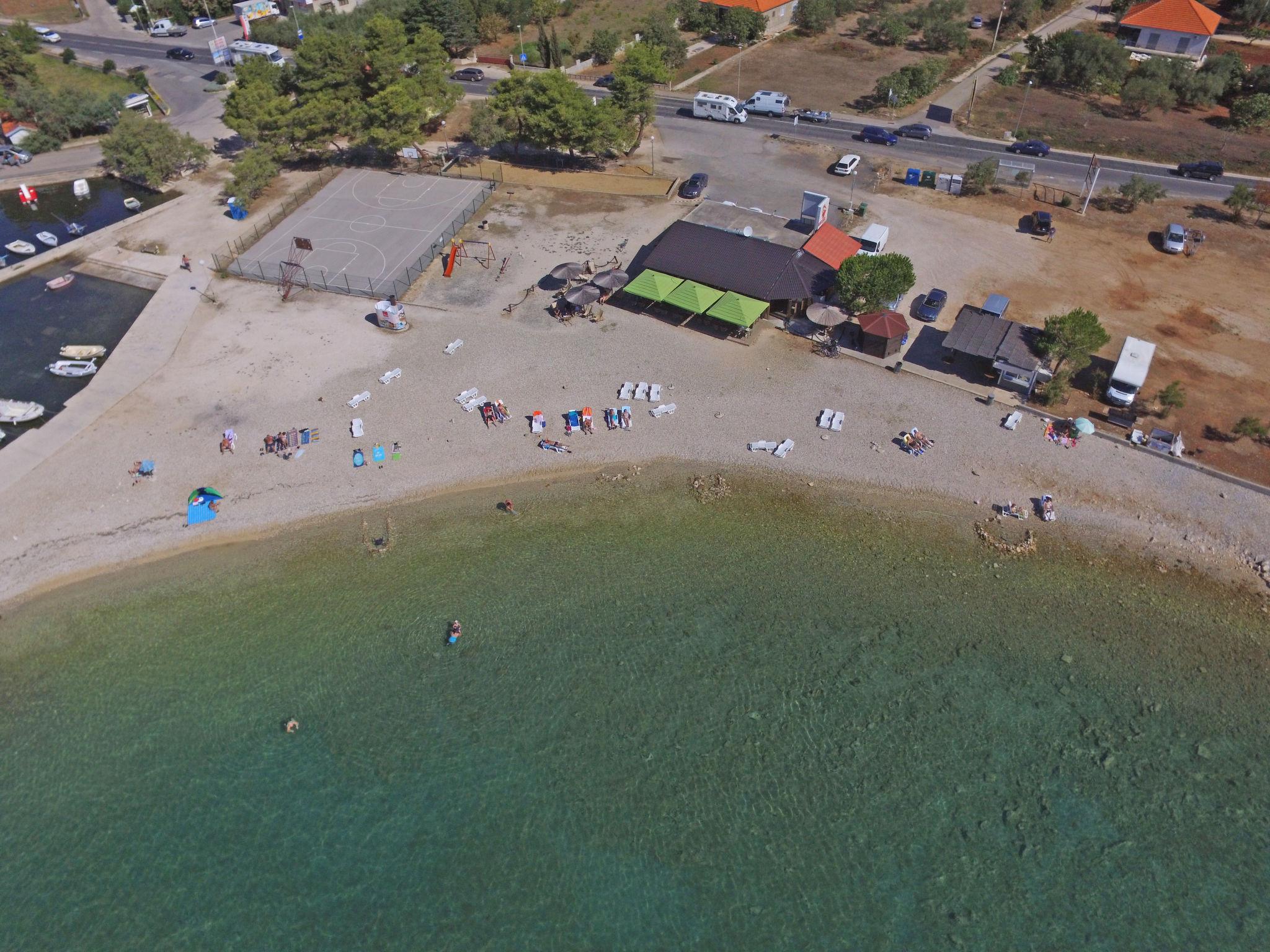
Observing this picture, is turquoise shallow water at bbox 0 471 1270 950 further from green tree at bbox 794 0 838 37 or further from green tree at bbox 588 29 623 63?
green tree at bbox 794 0 838 37

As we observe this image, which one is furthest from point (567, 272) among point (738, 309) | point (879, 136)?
point (879, 136)

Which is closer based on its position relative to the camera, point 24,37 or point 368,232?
point 368,232

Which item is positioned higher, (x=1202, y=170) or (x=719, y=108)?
(x=719, y=108)

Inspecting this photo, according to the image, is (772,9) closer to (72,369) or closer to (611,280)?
(611,280)

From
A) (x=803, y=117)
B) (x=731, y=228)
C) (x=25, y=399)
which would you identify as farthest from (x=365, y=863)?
(x=803, y=117)

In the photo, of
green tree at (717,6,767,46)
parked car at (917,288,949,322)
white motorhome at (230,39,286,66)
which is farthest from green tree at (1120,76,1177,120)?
white motorhome at (230,39,286,66)

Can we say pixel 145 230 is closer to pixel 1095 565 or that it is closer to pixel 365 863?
pixel 365 863
